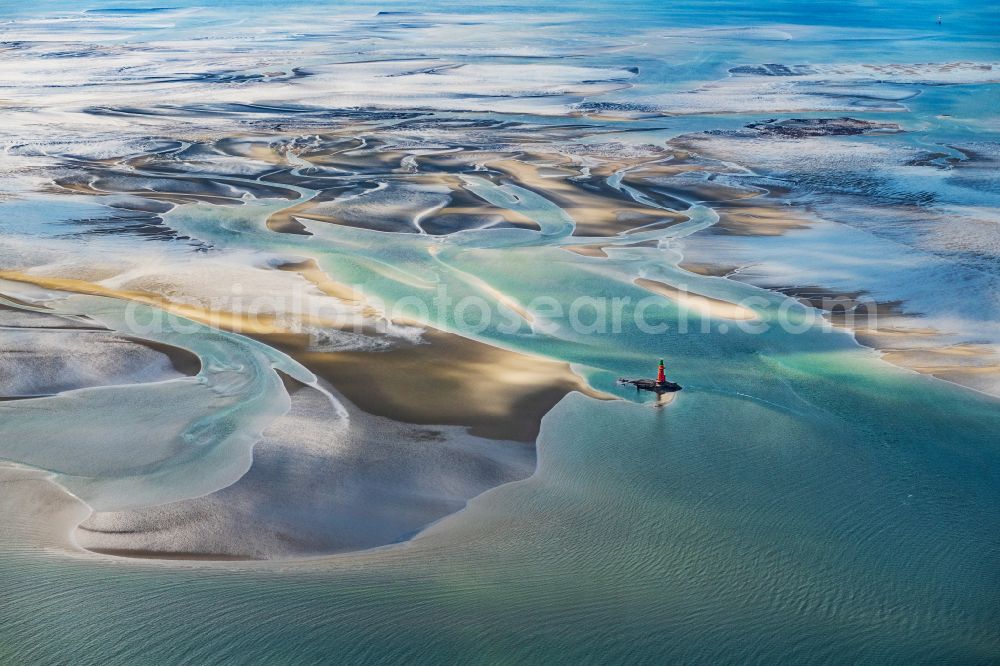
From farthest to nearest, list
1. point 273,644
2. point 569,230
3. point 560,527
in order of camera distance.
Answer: point 569,230 → point 560,527 → point 273,644

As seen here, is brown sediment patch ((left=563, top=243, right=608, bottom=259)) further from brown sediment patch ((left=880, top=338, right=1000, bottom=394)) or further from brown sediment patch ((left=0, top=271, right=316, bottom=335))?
brown sediment patch ((left=880, top=338, right=1000, bottom=394))

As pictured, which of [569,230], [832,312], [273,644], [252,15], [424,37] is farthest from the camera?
[252,15]

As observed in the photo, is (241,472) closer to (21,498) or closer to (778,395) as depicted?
(21,498)

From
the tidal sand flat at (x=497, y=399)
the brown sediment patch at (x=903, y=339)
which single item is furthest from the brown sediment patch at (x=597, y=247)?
the brown sediment patch at (x=903, y=339)

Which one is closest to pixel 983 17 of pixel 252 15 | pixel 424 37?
pixel 424 37

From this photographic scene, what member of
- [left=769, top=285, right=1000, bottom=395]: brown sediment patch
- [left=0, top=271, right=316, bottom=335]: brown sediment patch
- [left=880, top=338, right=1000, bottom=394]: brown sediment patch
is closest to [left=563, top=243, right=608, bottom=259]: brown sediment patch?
[left=769, top=285, right=1000, bottom=395]: brown sediment patch

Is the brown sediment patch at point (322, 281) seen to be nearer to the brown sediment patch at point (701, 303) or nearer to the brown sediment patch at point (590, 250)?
the brown sediment patch at point (590, 250)

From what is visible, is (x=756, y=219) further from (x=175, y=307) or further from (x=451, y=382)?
(x=175, y=307)
